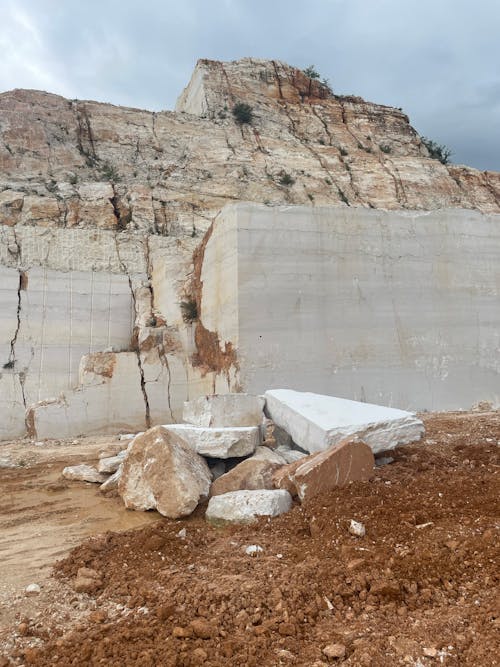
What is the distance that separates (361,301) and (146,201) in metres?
9.38

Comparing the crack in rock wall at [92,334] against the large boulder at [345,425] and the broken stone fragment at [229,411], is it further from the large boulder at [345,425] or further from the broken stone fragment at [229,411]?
the large boulder at [345,425]

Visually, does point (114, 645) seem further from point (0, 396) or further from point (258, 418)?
point (0, 396)

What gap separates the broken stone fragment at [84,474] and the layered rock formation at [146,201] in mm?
3811

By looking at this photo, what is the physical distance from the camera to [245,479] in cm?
464

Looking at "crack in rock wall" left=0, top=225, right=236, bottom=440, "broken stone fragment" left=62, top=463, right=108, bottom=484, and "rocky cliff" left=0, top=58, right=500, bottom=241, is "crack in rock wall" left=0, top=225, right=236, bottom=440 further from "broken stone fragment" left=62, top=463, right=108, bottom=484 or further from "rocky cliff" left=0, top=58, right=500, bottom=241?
"broken stone fragment" left=62, top=463, right=108, bottom=484

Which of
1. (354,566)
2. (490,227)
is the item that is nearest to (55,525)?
(354,566)

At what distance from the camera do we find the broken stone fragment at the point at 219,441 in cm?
512

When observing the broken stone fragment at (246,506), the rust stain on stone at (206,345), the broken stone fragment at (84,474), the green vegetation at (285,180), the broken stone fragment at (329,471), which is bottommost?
the broken stone fragment at (84,474)

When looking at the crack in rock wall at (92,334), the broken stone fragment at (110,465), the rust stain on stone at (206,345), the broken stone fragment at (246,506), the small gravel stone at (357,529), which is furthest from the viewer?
the crack in rock wall at (92,334)

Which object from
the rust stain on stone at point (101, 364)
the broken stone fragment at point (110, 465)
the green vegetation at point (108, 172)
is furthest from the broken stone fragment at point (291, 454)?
the green vegetation at point (108, 172)

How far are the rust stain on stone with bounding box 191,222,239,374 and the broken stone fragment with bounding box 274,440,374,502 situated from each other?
4643mm

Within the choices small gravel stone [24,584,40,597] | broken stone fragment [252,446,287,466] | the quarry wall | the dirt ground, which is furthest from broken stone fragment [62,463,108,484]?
the quarry wall

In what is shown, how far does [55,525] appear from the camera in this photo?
438cm

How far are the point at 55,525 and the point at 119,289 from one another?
29.8 feet
